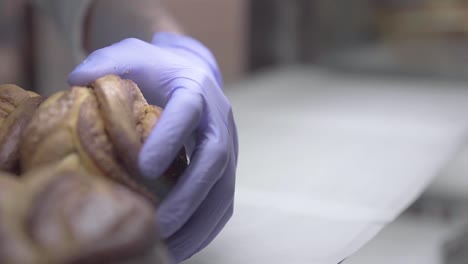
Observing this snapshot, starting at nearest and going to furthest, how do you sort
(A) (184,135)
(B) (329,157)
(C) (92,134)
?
(C) (92,134), (A) (184,135), (B) (329,157)

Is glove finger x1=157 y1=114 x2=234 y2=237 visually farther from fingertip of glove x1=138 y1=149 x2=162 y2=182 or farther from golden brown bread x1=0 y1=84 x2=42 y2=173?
golden brown bread x1=0 y1=84 x2=42 y2=173

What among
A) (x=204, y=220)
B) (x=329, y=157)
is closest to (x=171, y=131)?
(x=204, y=220)

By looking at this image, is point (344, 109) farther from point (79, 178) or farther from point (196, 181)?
point (79, 178)

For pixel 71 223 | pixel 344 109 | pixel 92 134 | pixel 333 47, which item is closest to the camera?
pixel 71 223

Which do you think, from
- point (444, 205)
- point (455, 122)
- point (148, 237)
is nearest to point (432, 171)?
point (444, 205)

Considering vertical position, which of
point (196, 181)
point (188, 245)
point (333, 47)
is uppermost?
point (196, 181)

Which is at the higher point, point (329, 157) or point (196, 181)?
point (196, 181)

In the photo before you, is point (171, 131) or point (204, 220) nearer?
point (171, 131)
